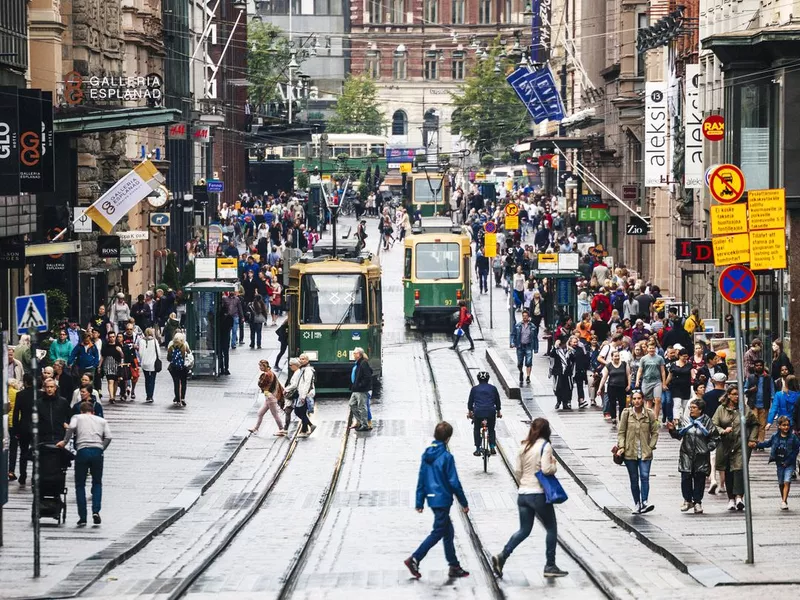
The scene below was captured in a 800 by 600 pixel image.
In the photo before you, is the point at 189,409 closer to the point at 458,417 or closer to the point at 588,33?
the point at 458,417

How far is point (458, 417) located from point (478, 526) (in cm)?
1298

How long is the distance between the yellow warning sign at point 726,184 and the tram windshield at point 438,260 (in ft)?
104

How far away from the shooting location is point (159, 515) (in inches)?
896

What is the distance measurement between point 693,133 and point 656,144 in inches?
261

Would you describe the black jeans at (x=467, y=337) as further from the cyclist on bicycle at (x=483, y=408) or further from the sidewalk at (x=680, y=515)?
the cyclist on bicycle at (x=483, y=408)

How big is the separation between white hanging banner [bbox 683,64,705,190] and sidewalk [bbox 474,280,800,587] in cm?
1156

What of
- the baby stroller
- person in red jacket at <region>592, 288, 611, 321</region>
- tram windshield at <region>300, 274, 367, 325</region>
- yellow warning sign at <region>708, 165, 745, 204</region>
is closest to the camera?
yellow warning sign at <region>708, 165, 745, 204</region>

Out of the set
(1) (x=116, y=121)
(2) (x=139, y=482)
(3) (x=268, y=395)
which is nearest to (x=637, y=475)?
(2) (x=139, y=482)

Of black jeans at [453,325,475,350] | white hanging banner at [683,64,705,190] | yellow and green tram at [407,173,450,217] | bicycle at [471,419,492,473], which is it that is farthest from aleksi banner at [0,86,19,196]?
yellow and green tram at [407,173,450,217]

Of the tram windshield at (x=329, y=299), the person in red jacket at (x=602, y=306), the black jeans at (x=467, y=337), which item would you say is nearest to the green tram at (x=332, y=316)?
the tram windshield at (x=329, y=299)

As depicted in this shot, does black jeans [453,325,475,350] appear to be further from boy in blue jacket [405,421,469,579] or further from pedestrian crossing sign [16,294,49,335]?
boy in blue jacket [405,421,469,579]

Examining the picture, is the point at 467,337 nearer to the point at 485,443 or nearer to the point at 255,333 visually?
the point at 255,333

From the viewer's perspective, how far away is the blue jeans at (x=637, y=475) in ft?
73.7

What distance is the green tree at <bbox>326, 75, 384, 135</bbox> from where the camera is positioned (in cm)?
14300
